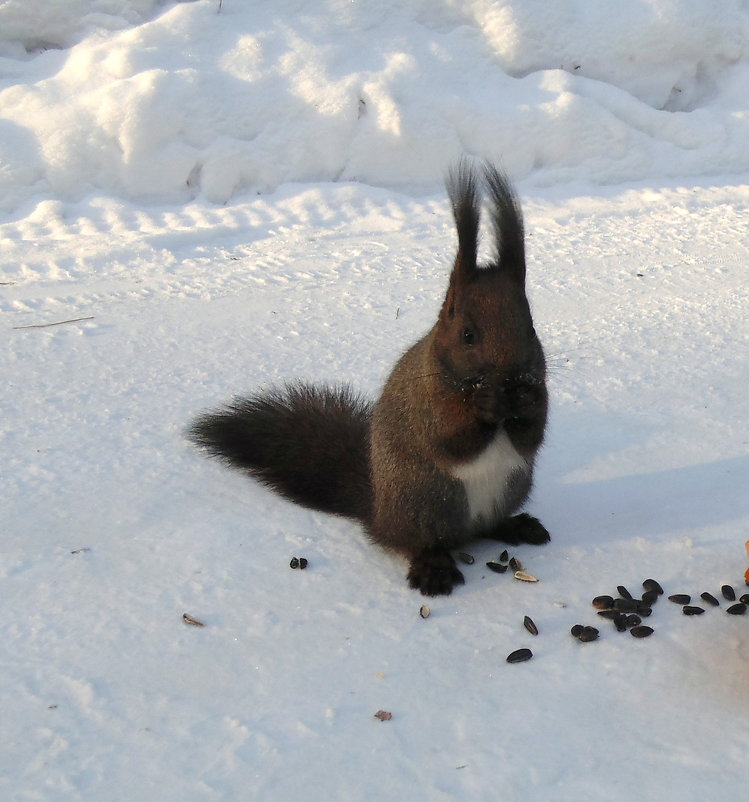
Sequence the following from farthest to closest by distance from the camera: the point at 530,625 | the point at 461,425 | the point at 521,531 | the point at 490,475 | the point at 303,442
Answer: the point at 303,442
the point at 521,531
the point at 490,475
the point at 461,425
the point at 530,625

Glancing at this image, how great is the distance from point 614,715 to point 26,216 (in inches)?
152

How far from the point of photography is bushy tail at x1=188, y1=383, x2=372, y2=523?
8.64ft

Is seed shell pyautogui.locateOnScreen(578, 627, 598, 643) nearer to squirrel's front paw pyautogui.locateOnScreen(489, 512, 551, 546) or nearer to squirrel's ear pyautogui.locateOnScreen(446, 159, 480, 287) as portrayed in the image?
squirrel's front paw pyautogui.locateOnScreen(489, 512, 551, 546)

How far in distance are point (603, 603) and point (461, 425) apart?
490mm

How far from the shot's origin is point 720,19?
6652 mm

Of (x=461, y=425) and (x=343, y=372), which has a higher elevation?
(x=461, y=425)

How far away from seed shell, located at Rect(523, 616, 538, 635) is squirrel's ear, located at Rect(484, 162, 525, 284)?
0.74m

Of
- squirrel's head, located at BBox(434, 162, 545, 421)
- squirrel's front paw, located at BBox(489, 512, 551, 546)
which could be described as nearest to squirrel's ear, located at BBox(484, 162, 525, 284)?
squirrel's head, located at BBox(434, 162, 545, 421)

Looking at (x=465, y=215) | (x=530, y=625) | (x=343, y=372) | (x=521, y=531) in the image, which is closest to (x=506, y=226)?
(x=465, y=215)

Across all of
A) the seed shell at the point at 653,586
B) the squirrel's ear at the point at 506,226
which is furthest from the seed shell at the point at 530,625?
the squirrel's ear at the point at 506,226

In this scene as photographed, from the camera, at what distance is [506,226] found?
2.22 metres

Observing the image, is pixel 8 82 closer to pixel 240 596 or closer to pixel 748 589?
pixel 240 596

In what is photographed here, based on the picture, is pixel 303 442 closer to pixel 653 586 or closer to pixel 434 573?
pixel 434 573

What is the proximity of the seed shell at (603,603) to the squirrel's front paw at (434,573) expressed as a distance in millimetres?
312
